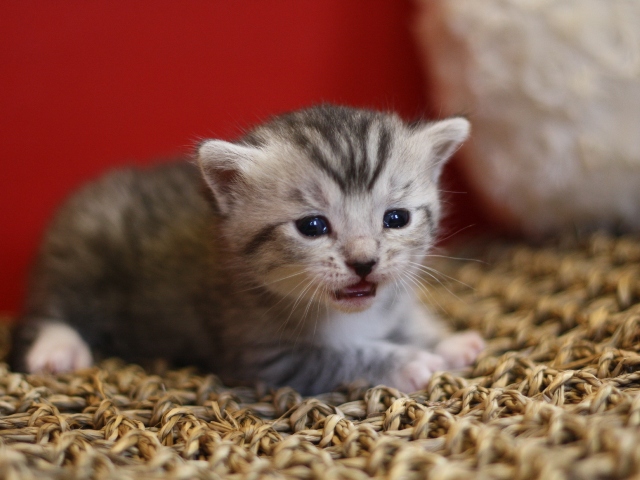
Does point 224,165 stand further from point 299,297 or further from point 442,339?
point 442,339

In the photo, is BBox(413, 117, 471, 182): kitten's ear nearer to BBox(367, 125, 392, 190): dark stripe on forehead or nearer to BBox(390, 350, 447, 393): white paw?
BBox(367, 125, 392, 190): dark stripe on forehead

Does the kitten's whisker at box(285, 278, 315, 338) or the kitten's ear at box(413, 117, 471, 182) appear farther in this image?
the kitten's ear at box(413, 117, 471, 182)

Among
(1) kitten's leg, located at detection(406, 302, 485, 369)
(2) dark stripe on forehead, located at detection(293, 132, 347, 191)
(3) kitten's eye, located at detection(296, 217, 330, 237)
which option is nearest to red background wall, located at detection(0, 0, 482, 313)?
(1) kitten's leg, located at detection(406, 302, 485, 369)

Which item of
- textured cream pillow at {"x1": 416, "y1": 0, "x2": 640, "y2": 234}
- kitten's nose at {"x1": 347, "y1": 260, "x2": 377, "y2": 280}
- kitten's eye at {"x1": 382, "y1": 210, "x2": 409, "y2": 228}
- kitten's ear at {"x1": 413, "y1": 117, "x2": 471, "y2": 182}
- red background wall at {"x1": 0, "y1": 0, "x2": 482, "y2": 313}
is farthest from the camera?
red background wall at {"x1": 0, "y1": 0, "x2": 482, "y2": 313}

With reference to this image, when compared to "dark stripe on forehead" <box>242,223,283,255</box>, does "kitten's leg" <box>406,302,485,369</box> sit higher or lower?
lower

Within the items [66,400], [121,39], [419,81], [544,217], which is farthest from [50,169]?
[544,217]

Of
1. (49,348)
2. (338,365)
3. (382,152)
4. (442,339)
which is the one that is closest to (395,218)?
(382,152)
